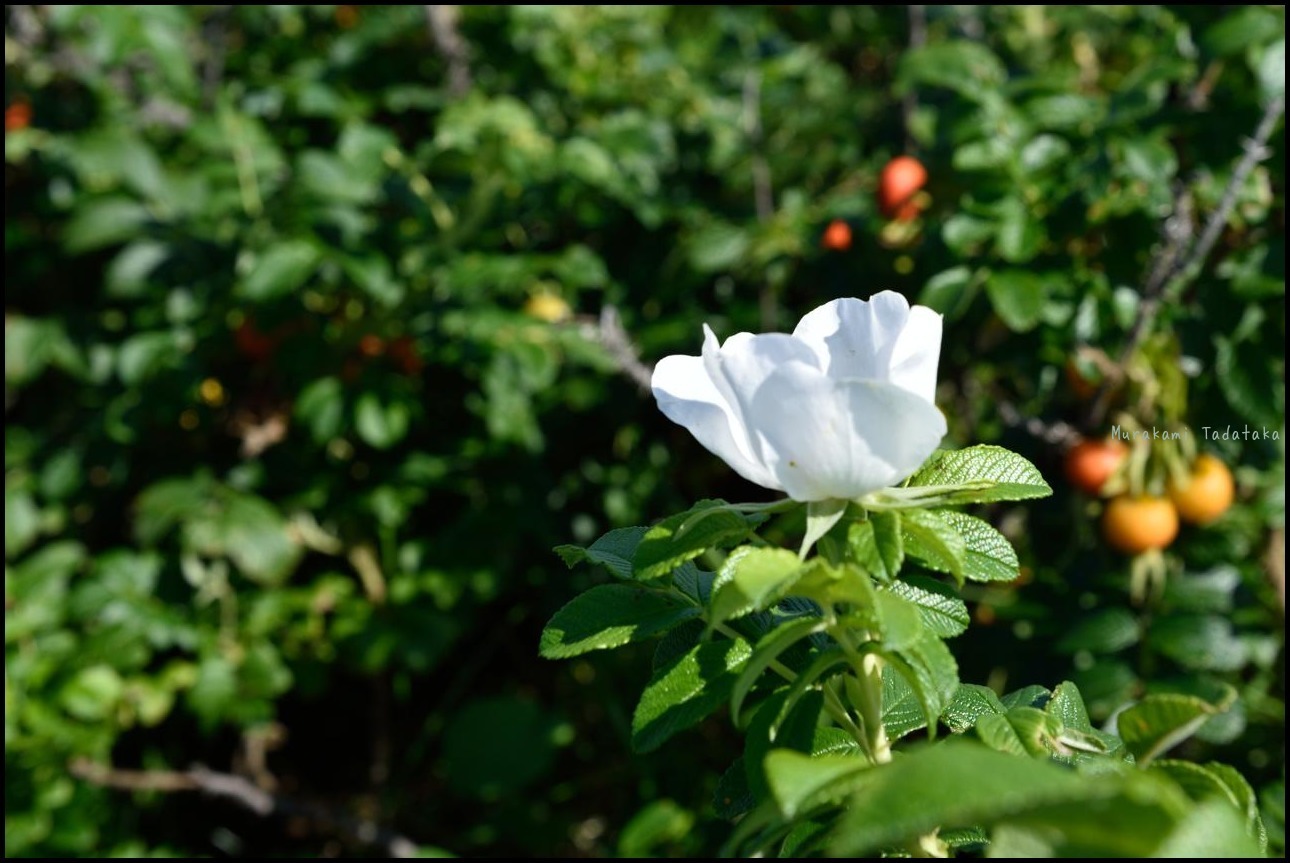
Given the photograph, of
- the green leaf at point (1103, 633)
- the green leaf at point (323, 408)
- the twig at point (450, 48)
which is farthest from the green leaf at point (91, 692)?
the green leaf at point (1103, 633)

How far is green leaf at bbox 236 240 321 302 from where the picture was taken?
1.66 m

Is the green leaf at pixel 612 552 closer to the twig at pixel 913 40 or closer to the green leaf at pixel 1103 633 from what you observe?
the green leaf at pixel 1103 633

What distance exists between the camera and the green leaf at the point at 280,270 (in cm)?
166

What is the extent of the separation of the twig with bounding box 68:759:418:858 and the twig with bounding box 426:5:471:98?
128 cm

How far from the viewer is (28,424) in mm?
2273

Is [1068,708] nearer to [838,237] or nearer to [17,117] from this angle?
[838,237]

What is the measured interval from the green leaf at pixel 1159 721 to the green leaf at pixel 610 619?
0.72ft

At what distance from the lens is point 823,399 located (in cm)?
56

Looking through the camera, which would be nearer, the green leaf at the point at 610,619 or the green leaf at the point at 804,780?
the green leaf at the point at 804,780

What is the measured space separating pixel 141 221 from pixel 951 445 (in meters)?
1.34

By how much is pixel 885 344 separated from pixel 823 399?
8 cm

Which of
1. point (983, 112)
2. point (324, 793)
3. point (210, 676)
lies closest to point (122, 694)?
point (210, 676)

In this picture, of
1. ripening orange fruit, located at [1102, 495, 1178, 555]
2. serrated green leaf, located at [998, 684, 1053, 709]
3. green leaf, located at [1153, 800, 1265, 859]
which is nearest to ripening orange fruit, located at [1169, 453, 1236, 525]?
ripening orange fruit, located at [1102, 495, 1178, 555]

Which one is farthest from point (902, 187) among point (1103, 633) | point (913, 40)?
point (1103, 633)
